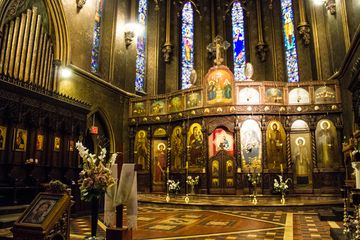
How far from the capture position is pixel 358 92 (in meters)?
11.2

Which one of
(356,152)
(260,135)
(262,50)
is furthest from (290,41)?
(356,152)

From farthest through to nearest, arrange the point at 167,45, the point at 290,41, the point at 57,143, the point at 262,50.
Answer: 1. the point at 167,45
2. the point at 262,50
3. the point at 290,41
4. the point at 57,143

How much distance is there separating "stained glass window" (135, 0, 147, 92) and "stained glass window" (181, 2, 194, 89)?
330cm

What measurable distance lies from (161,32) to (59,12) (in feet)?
36.2

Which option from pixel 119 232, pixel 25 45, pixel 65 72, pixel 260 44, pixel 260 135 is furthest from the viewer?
pixel 260 44

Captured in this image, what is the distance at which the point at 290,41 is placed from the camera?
22359mm

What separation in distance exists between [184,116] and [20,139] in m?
9.13

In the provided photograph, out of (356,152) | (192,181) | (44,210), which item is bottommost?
(44,210)

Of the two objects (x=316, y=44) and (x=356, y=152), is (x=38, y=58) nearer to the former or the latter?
(x=356, y=152)

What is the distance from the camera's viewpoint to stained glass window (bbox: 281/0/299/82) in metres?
21.8

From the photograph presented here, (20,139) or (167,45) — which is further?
(167,45)

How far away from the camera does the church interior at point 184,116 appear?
8773 mm

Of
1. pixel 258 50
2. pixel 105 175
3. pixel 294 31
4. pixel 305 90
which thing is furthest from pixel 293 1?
pixel 105 175

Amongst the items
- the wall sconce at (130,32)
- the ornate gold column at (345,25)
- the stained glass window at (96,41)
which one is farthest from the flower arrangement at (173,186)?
the ornate gold column at (345,25)
